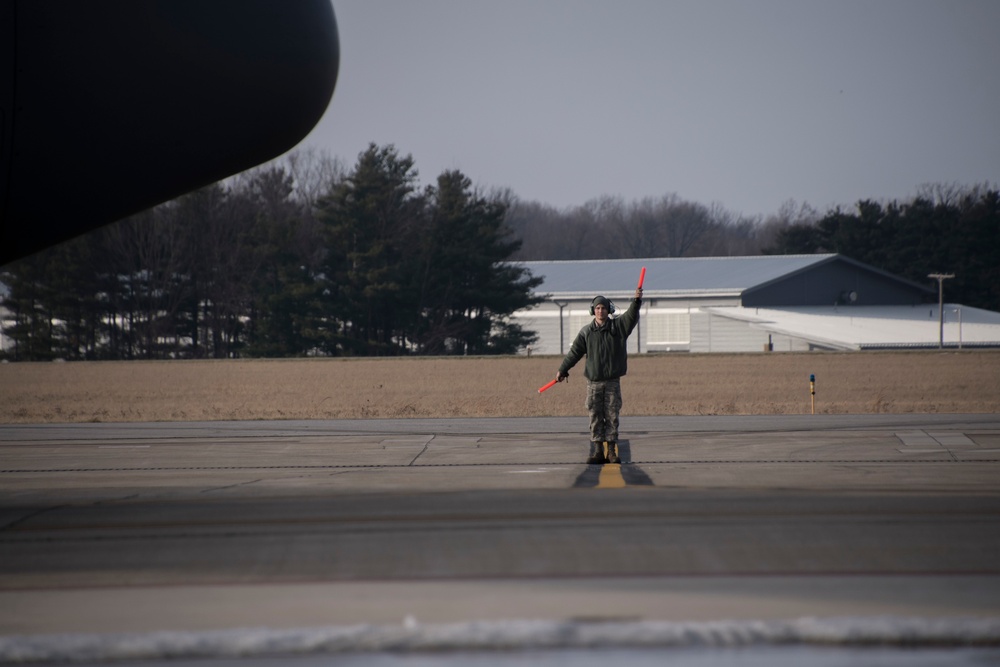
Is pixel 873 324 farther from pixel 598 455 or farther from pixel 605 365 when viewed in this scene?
pixel 605 365

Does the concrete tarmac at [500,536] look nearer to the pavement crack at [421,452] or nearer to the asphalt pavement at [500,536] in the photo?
the asphalt pavement at [500,536]

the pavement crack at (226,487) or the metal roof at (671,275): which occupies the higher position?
the metal roof at (671,275)

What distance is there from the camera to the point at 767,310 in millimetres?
69875

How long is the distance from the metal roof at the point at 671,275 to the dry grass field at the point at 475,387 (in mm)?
16216

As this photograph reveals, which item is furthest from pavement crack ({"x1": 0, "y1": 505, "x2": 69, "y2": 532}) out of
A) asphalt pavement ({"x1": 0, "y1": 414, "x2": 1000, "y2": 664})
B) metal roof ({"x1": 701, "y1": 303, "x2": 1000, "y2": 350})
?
metal roof ({"x1": 701, "y1": 303, "x2": 1000, "y2": 350})

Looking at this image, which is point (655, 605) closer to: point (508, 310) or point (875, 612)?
point (875, 612)

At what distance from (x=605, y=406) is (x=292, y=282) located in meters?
56.7

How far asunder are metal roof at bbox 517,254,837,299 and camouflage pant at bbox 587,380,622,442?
5876cm

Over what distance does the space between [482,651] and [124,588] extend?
8.65ft

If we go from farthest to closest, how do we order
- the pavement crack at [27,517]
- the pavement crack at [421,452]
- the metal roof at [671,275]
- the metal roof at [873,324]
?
the metal roof at [671,275] → the metal roof at [873,324] → the pavement crack at [421,452] → the pavement crack at [27,517]

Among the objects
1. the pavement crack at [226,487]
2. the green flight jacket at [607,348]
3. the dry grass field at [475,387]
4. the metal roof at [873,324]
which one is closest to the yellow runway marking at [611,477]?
the green flight jacket at [607,348]

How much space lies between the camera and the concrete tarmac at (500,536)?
6.13 meters

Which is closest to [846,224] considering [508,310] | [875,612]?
[508,310]

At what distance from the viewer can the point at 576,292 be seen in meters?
73.9
